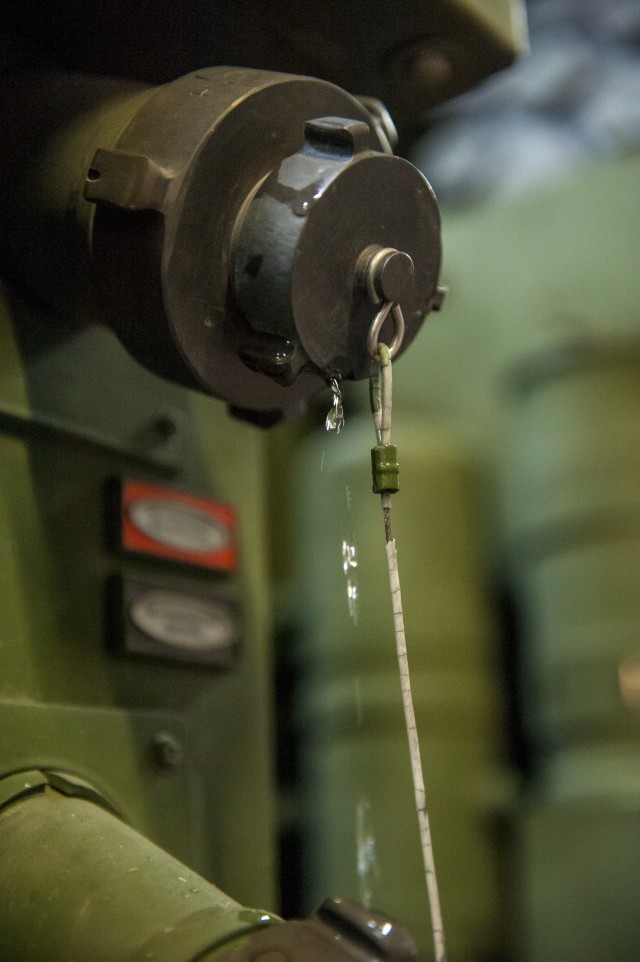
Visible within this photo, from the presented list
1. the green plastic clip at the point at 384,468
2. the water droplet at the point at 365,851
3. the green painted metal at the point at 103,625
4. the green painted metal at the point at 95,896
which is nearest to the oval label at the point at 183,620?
the green painted metal at the point at 103,625

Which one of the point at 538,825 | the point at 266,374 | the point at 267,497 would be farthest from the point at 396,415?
the point at 266,374

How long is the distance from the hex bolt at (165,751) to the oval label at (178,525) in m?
0.13

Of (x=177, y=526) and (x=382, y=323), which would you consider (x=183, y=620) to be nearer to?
(x=177, y=526)

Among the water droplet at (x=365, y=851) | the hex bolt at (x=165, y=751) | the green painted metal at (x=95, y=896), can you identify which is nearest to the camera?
the green painted metal at (x=95, y=896)

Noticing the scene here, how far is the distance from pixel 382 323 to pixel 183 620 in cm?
28

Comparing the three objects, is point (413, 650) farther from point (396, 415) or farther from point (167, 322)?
point (167, 322)

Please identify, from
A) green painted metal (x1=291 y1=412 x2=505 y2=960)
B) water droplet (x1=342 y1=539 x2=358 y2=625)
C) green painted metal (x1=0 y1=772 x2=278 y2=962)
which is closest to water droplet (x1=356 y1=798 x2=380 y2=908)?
green painted metal (x1=291 y1=412 x2=505 y2=960)

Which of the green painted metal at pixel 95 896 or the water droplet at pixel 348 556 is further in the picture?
the water droplet at pixel 348 556

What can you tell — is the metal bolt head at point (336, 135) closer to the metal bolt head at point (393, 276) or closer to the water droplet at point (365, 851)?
the metal bolt head at point (393, 276)

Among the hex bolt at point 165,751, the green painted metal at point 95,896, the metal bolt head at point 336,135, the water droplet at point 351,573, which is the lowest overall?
the water droplet at point 351,573

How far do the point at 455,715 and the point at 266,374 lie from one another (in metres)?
0.65

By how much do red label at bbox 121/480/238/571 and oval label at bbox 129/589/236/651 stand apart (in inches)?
1.1

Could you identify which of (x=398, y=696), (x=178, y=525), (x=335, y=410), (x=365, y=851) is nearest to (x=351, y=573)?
(x=398, y=696)

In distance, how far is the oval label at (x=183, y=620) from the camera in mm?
722
